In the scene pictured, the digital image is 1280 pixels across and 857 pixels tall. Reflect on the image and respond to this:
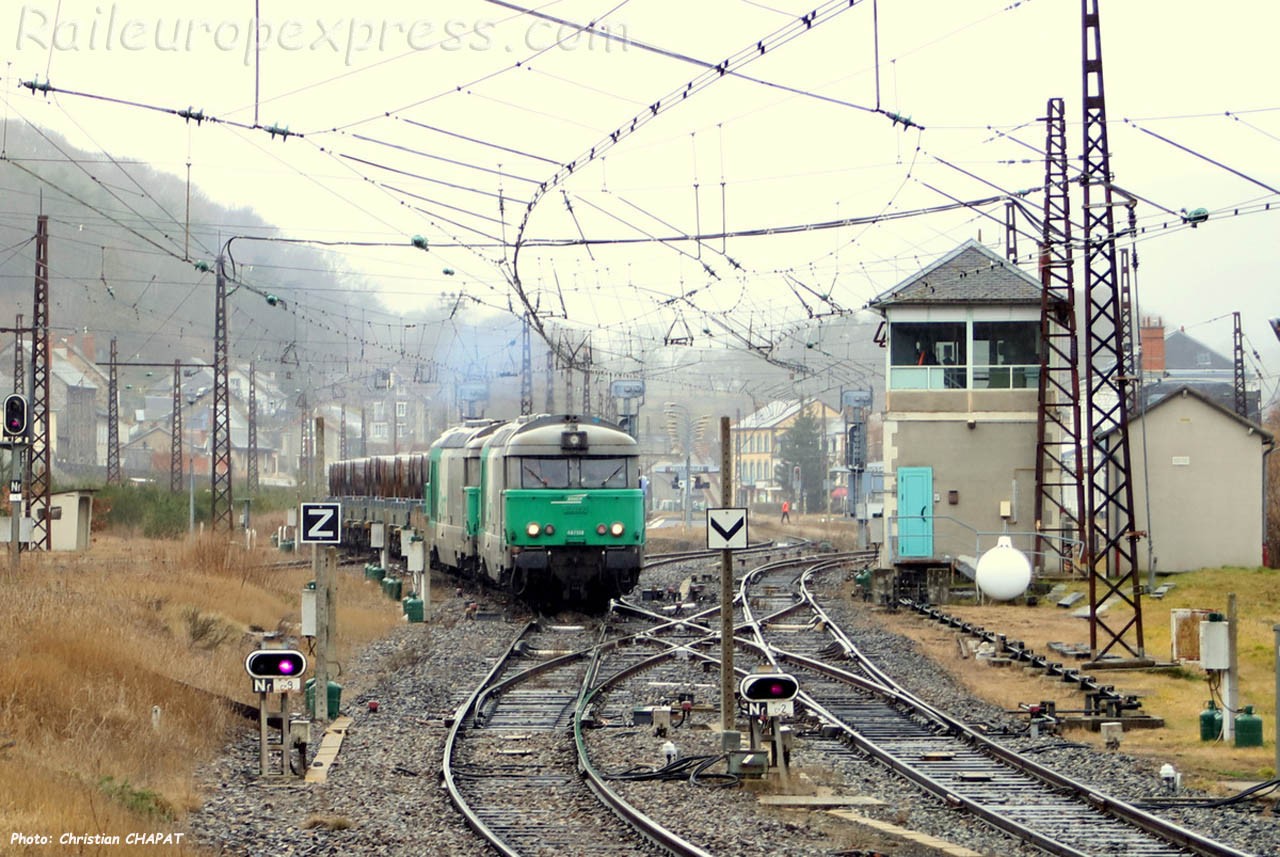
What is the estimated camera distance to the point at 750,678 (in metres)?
12.8

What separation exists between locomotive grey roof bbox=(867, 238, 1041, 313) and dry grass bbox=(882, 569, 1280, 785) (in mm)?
6742

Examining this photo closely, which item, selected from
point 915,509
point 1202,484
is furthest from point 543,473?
point 1202,484

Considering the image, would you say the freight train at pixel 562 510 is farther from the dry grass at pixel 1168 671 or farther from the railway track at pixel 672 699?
the dry grass at pixel 1168 671

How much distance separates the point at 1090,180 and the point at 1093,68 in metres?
1.54

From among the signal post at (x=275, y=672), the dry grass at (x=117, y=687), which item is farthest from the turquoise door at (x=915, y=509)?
the signal post at (x=275, y=672)

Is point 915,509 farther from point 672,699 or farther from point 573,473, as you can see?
point 672,699

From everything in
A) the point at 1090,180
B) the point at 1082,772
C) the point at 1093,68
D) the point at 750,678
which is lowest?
the point at 1082,772

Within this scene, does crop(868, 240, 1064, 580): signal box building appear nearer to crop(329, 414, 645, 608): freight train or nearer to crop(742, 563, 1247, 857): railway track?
crop(329, 414, 645, 608): freight train

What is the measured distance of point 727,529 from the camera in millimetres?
13188

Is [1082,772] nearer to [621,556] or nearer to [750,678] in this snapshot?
[750,678]

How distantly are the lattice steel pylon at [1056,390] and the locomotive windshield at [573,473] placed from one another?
7939 millimetres

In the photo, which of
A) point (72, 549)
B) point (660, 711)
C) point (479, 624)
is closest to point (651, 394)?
point (72, 549)

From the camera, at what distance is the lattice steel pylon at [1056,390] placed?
26781mm

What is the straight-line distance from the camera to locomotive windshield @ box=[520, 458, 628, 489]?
2597 cm
